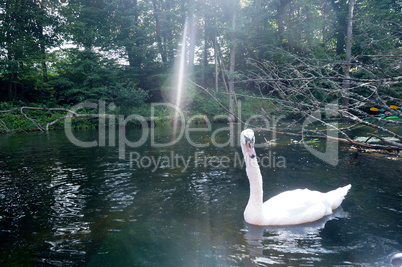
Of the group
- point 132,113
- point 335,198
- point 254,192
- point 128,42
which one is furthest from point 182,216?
point 128,42

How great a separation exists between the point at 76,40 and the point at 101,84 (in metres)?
5.48

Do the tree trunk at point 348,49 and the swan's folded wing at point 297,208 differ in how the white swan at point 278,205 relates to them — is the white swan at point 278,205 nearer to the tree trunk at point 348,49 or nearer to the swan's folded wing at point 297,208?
the swan's folded wing at point 297,208

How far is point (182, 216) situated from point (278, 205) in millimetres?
1823

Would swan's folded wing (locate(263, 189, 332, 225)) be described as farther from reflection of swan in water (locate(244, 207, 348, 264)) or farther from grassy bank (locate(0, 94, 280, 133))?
grassy bank (locate(0, 94, 280, 133))

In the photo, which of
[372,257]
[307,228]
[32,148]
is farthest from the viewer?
[32,148]

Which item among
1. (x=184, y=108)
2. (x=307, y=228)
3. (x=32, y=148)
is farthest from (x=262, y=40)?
(x=307, y=228)

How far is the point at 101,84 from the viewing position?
26.7m

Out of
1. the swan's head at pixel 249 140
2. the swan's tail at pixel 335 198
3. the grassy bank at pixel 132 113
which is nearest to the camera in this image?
the swan's head at pixel 249 140

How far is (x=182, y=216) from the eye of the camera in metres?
4.93

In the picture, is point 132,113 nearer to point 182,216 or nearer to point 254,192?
point 182,216

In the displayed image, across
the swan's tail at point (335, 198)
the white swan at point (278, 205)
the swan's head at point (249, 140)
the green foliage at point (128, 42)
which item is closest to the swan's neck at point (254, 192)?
the white swan at point (278, 205)

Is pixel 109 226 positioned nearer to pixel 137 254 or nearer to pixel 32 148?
pixel 137 254

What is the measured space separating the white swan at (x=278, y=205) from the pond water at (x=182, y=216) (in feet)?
0.48

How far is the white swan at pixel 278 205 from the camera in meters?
4.38
